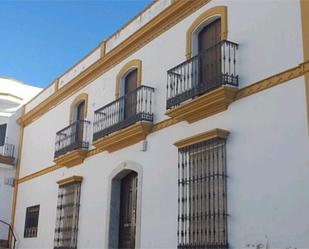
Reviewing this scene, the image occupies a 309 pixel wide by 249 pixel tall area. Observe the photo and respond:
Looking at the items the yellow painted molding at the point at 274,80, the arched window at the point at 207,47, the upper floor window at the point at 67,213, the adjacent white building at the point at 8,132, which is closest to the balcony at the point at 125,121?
the arched window at the point at 207,47

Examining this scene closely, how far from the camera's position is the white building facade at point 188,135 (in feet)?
27.1

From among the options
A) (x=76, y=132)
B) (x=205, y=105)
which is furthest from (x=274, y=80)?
(x=76, y=132)

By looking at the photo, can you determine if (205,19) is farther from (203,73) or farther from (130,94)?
(130,94)

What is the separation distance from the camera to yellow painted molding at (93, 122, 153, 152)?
11.6 meters

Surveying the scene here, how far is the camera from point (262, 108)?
8.76 meters

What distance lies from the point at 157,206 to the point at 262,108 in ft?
11.2

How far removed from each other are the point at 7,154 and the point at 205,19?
1160 cm

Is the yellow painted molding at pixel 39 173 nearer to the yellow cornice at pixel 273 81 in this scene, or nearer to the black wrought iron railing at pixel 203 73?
the black wrought iron railing at pixel 203 73

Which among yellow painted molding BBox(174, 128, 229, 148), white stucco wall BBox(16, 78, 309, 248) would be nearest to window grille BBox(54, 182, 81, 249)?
white stucco wall BBox(16, 78, 309, 248)

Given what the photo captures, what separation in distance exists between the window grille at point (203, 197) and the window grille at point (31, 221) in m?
8.01

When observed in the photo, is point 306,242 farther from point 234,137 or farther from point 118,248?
point 118,248

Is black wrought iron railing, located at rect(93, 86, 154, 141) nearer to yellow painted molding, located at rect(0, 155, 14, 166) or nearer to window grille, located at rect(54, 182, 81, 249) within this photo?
window grille, located at rect(54, 182, 81, 249)

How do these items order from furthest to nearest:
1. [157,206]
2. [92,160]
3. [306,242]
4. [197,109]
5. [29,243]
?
1. [29,243]
2. [92,160]
3. [157,206]
4. [197,109]
5. [306,242]

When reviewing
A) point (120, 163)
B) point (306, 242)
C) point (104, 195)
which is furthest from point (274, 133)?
point (104, 195)
